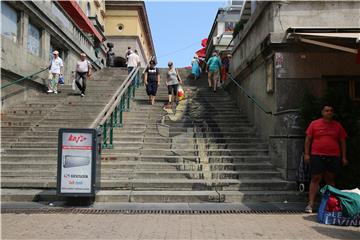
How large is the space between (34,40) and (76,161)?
31.5 ft

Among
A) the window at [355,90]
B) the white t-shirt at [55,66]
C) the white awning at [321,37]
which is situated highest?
the white t-shirt at [55,66]

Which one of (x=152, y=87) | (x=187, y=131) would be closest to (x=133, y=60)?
(x=152, y=87)

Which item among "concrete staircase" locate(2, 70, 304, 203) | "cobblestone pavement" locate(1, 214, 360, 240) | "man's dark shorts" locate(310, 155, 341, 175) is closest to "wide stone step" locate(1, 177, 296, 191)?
"concrete staircase" locate(2, 70, 304, 203)

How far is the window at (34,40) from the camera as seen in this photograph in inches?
592

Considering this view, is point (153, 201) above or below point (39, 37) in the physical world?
below

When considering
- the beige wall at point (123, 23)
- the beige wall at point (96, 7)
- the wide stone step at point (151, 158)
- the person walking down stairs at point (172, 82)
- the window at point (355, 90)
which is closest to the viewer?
the wide stone step at point (151, 158)

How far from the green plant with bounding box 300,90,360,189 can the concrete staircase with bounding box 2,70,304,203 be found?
1.00 meters

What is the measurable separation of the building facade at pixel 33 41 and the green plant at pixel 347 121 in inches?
351

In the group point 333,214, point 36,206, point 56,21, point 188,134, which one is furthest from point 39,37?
point 333,214

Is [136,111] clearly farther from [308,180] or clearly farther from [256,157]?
[308,180]

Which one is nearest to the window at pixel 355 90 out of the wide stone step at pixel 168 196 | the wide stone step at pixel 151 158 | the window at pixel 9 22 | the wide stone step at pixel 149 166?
the wide stone step at pixel 151 158

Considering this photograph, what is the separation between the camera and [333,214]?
638 cm

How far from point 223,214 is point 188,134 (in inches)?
176

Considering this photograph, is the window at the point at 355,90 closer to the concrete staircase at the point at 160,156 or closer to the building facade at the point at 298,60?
the building facade at the point at 298,60
